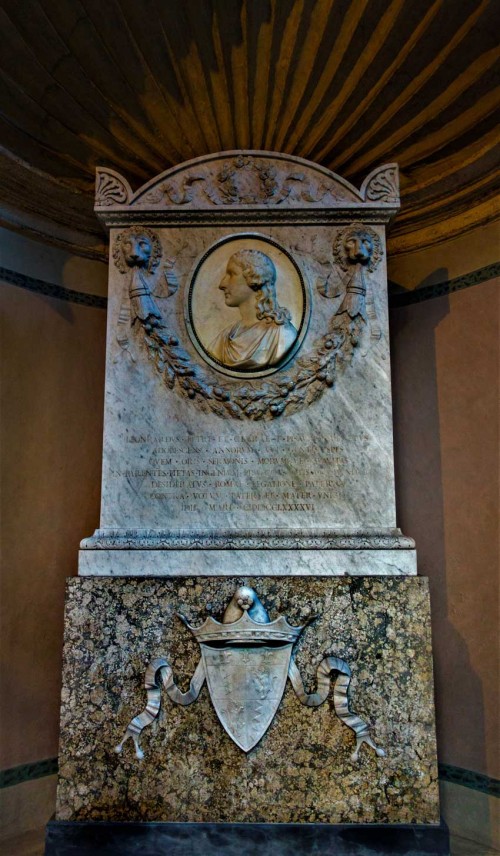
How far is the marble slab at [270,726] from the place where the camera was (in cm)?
309

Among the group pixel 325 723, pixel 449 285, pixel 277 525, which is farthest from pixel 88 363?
pixel 325 723

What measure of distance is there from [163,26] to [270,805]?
13.6ft

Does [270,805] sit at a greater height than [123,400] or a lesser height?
lesser

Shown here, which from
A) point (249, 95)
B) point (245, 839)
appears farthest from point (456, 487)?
point (249, 95)

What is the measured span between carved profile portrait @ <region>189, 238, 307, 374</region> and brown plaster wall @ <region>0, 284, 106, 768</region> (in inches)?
46.1

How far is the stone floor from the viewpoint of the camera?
3.54 metres

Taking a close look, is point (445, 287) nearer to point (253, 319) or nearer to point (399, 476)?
point (399, 476)

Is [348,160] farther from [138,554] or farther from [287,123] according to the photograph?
[138,554]

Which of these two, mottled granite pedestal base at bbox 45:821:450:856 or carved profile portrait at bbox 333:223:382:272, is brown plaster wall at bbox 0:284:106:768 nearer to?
mottled granite pedestal base at bbox 45:821:450:856

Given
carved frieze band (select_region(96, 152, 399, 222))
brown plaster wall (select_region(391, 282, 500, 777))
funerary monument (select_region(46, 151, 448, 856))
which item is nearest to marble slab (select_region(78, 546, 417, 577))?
funerary monument (select_region(46, 151, 448, 856))

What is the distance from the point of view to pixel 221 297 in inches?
148

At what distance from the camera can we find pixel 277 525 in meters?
3.45

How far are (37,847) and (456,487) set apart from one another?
2997mm

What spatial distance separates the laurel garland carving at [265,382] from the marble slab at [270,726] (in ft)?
2.92
